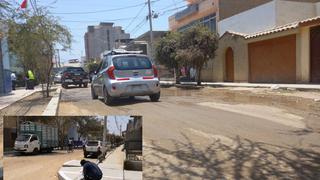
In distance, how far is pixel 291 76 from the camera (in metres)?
20.0

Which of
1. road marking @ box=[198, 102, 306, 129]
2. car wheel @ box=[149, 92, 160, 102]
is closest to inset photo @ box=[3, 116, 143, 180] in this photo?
car wheel @ box=[149, 92, 160, 102]

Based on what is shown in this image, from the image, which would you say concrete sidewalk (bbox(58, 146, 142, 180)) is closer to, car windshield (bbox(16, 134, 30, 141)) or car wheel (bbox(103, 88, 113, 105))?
car windshield (bbox(16, 134, 30, 141))

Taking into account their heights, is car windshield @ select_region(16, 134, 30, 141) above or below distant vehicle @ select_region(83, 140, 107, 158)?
above

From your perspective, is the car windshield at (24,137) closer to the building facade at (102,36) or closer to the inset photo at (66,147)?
the inset photo at (66,147)

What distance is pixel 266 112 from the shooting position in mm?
9281

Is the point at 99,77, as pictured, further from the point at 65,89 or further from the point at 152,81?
the point at 65,89

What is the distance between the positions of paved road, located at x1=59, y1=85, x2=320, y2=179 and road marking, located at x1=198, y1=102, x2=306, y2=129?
0.06ft

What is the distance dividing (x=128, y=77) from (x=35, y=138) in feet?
10.5

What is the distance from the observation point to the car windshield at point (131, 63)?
4.88 m

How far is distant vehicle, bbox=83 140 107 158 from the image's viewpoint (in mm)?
2197

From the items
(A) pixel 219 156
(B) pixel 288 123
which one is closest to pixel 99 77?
(A) pixel 219 156

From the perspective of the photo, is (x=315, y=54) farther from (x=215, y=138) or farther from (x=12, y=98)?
(x=215, y=138)

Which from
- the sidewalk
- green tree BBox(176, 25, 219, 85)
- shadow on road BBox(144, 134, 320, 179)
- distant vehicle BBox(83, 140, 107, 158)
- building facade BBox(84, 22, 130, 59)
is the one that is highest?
green tree BBox(176, 25, 219, 85)

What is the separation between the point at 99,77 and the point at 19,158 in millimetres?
3738
